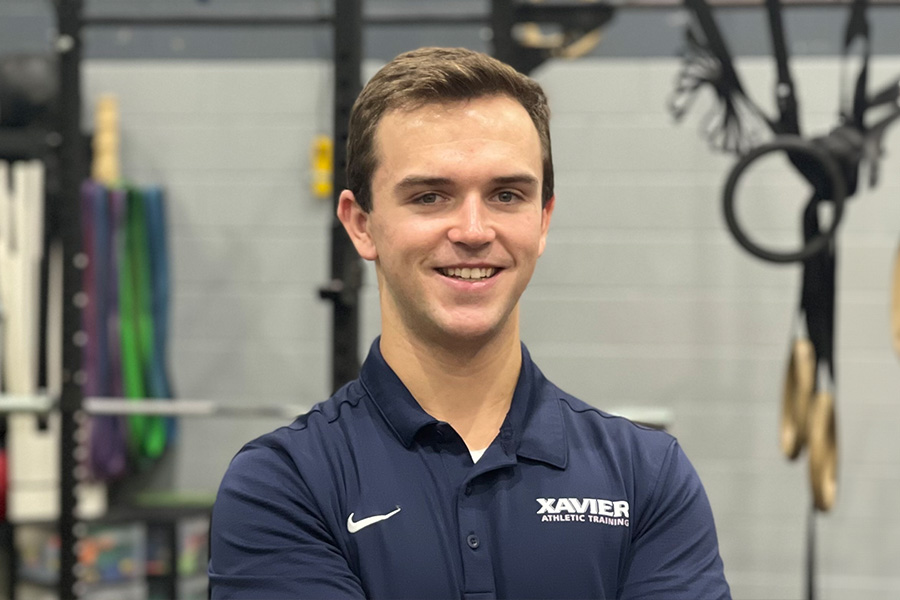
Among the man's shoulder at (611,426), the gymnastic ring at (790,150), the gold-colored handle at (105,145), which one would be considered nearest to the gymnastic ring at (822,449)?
the gymnastic ring at (790,150)

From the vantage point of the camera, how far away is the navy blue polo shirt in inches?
38.4

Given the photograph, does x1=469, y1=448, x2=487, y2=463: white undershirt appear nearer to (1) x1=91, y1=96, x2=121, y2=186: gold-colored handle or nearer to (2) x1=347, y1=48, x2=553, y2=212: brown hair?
(2) x1=347, y1=48, x2=553, y2=212: brown hair

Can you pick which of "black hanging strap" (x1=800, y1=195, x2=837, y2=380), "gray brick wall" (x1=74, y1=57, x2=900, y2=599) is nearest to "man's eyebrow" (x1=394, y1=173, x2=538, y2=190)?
"black hanging strap" (x1=800, y1=195, x2=837, y2=380)

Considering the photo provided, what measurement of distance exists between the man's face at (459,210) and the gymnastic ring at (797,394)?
6.71 ft

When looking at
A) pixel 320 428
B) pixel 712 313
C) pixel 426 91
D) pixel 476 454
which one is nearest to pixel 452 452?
pixel 476 454

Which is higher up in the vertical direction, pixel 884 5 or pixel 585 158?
pixel 884 5

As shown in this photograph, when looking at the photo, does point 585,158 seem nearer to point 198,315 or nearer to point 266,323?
point 266,323

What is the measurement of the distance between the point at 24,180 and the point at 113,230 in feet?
1.20

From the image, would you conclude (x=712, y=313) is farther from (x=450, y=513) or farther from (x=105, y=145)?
(x=450, y=513)

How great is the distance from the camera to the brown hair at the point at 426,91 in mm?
1027

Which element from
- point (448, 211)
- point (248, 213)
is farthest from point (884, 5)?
point (448, 211)

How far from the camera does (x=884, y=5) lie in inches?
123

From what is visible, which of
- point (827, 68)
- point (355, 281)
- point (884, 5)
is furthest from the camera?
point (827, 68)

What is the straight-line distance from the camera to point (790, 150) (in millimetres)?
2711
